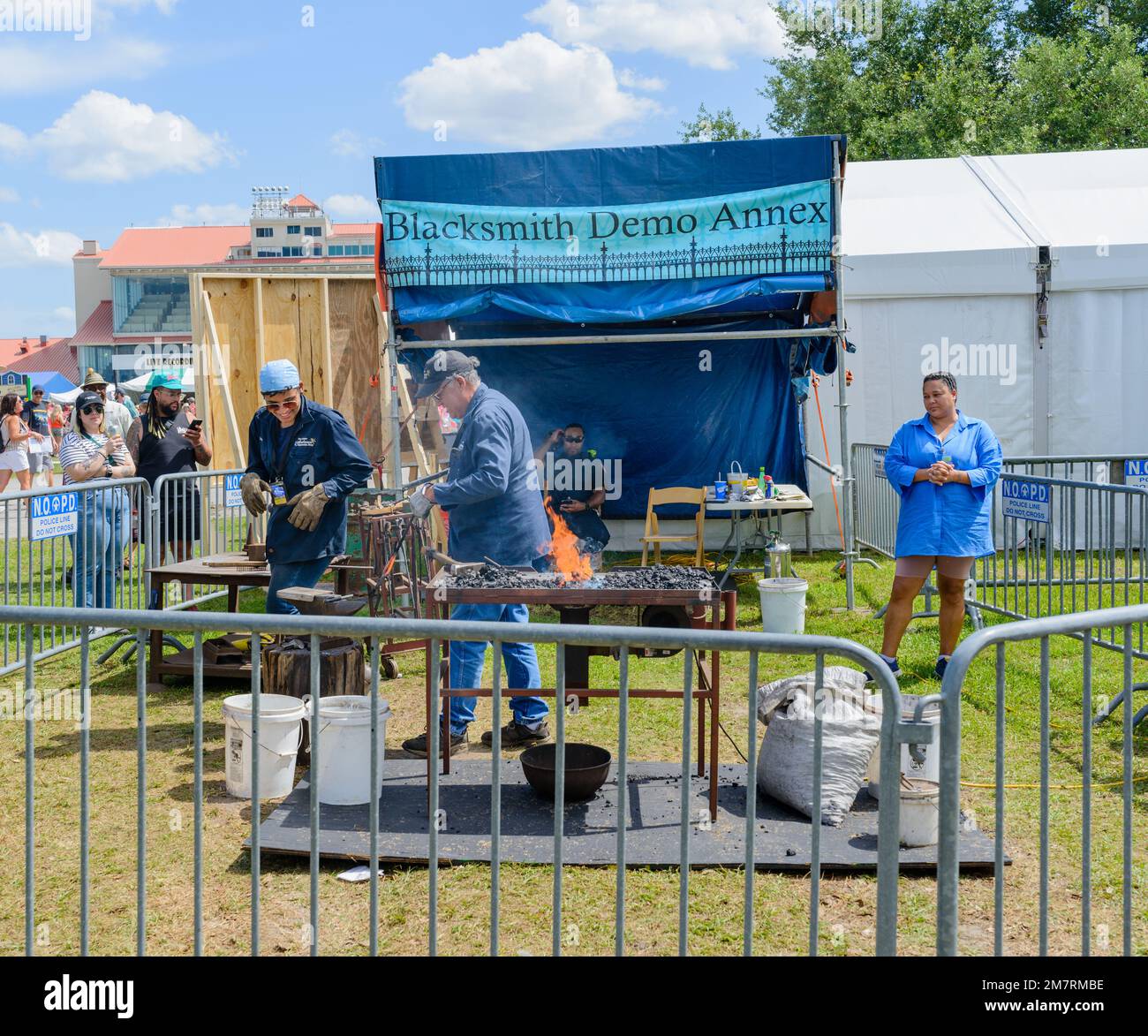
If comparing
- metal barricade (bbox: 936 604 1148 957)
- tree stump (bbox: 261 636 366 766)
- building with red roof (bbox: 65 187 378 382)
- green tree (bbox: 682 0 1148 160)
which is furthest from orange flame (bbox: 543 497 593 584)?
building with red roof (bbox: 65 187 378 382)

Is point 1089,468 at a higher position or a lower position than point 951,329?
lower

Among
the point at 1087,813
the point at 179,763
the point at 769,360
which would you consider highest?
the point at 769,360

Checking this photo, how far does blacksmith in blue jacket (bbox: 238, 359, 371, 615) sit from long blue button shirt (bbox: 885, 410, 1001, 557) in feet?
11.6

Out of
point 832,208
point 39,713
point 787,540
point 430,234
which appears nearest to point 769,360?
point 787,540

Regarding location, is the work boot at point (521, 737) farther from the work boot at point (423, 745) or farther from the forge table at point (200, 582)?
the forge table at point (200, 582)

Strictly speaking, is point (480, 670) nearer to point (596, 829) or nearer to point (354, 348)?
point (596, 829)

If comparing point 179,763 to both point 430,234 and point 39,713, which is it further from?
point 430,234

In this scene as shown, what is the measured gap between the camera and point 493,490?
21.0 ft

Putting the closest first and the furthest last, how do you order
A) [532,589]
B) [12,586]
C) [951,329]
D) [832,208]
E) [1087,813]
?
[1087,813] → [532,589] → [832,208] → [12,586] → [951,329]

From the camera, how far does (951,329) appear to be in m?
13.6

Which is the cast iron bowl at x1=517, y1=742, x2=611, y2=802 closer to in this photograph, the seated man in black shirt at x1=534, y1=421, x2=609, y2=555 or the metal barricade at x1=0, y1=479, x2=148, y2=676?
the metal barricade at x1=0, y1=479, x2=148, y2=676

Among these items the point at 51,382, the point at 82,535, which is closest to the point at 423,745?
the point at 82,535
